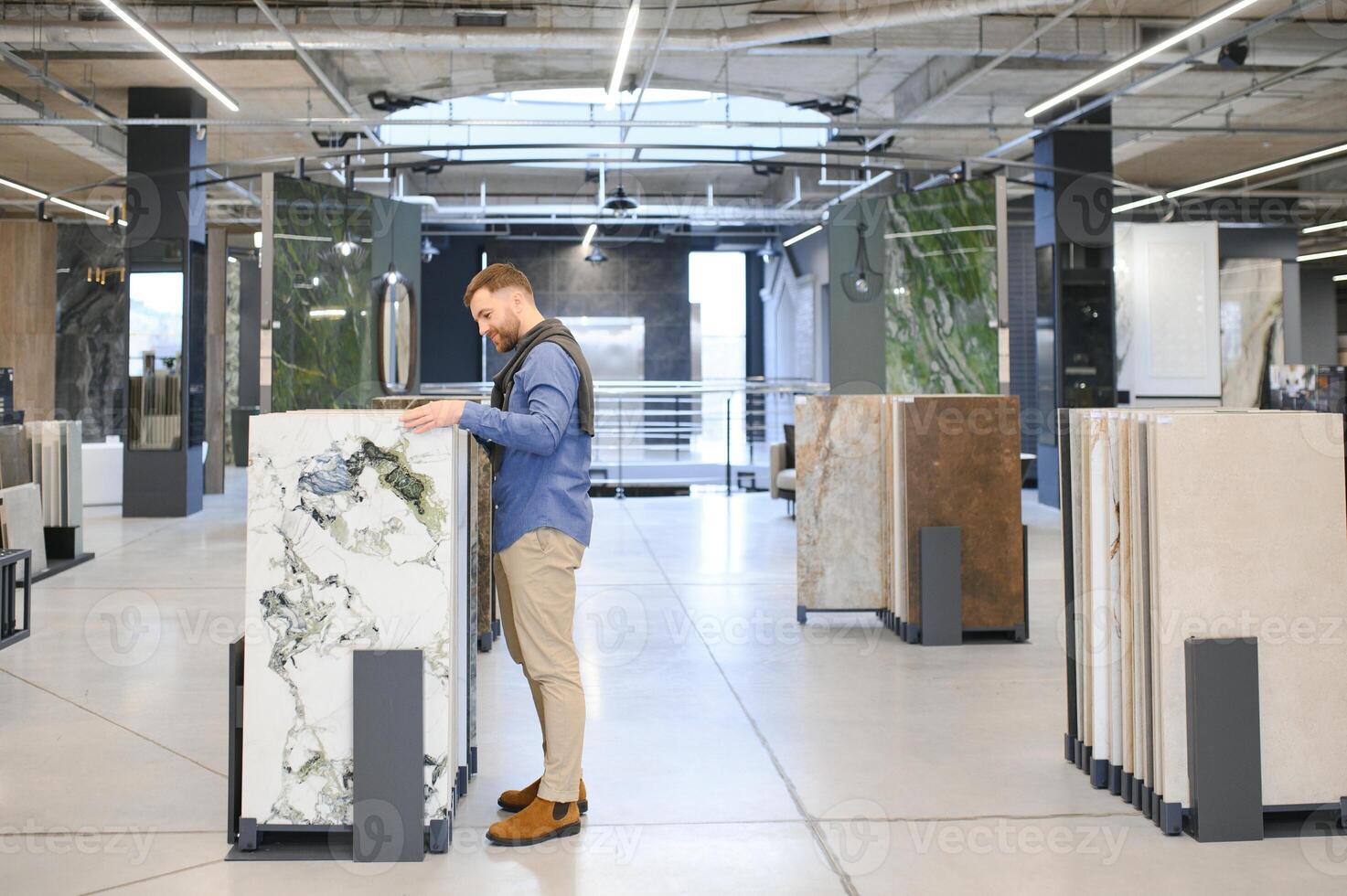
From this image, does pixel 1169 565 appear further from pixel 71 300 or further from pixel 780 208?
pixel 71 300

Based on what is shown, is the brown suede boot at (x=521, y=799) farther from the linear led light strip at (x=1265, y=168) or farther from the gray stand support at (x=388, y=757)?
the linear led light strip at (x=1265, y=168)

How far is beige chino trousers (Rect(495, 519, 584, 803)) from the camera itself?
2.91 m

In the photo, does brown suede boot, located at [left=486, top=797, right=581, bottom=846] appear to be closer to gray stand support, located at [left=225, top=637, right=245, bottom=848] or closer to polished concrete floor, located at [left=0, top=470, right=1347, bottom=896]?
polished concrete floor, located at [left=0, top=470, right=1347, bottom=896]

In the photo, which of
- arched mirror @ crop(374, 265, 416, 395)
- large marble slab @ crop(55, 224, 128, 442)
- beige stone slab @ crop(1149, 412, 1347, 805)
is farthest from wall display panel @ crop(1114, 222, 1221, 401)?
large marble slab @ crop(55, 224, 128, 442)

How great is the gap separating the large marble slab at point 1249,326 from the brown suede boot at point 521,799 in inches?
561

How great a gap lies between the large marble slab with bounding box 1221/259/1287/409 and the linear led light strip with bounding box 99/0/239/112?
12.7 meters

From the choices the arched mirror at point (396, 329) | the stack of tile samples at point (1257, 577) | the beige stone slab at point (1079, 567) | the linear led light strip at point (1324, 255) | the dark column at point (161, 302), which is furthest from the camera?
the linear led light strip at point (1324, 255)

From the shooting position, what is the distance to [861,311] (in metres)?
9.17

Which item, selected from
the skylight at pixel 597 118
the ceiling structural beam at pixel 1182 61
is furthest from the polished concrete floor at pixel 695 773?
the skylight at pixel 597 118

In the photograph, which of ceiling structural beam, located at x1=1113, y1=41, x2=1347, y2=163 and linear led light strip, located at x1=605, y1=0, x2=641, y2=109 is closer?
linear led light strip, located at x1=605, y1=0, x2=641, y2=109

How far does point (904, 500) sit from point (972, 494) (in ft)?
1.06

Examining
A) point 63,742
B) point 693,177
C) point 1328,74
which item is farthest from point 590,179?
point 63,742

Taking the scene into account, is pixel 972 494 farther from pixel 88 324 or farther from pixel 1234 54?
pixel 88 324

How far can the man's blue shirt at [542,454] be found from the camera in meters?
2.82
